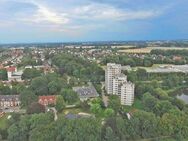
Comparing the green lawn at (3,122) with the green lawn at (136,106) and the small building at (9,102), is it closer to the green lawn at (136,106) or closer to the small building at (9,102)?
the small building at (9,102)

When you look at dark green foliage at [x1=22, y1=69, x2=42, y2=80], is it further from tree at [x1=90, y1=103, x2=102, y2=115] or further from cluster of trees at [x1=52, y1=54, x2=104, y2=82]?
tree at [x1=90, y1=103, x2=102, y2=115]

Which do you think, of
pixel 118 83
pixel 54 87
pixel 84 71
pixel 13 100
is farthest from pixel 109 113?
pixel 84 71

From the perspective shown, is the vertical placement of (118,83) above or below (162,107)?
above

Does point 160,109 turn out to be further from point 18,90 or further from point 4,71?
point 4,71

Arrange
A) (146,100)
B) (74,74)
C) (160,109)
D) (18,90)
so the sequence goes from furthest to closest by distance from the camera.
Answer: (74,74) → (18,90) → (146,100) → (160,109)

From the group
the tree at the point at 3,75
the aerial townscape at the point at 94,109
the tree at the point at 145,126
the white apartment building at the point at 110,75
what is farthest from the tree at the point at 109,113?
the tree at the point at 3,75

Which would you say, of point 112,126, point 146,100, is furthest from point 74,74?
point 112,126

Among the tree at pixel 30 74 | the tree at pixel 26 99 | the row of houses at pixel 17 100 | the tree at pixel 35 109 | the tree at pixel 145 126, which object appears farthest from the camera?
the tree at pixel 30 74

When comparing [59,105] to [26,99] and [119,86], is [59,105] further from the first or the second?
[119,86]
